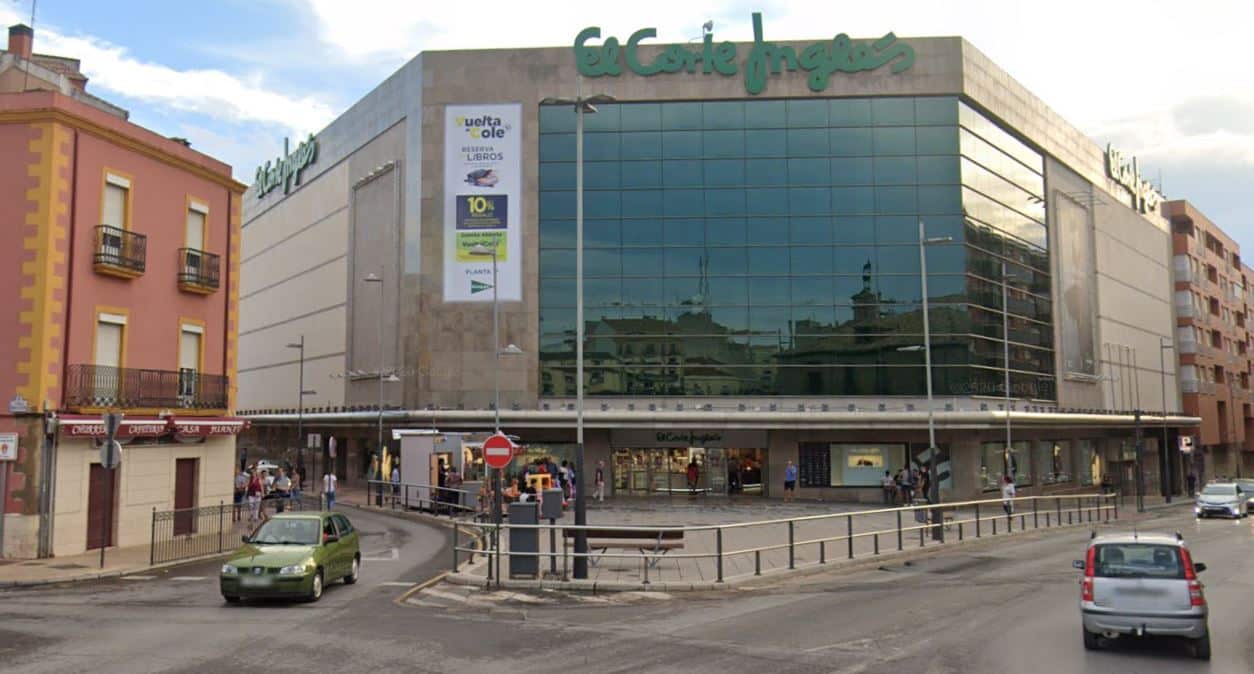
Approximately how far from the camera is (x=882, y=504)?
4388 cm

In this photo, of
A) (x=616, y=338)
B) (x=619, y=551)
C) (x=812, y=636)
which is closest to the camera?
(x=812, y=636)

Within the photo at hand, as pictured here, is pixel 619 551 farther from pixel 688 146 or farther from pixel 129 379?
pixel 688 146

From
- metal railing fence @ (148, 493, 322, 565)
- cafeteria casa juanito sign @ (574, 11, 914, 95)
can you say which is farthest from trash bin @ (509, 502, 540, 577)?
cafeteria casa juanito sign @ (574, 11, 914, 95)

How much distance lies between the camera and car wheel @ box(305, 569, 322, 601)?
15.9m

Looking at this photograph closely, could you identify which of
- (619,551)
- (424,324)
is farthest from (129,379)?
(424,324)

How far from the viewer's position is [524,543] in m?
17.8

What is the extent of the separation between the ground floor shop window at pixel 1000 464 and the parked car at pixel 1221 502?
25.9 ft

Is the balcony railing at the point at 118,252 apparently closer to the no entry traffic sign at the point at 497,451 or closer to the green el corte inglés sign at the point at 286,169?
the no entry traffic sign at the point at 497,451

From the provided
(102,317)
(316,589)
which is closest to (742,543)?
(316,589)

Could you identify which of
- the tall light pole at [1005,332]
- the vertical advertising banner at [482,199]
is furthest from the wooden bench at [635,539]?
the tall light pole at [1005,332]

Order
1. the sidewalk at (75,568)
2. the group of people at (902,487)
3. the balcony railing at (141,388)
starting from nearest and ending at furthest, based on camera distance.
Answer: the sidewalk at (75,568) < the balcony railing at (141,388) < the group of people at (902,487)

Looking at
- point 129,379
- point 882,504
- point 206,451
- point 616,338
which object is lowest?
point 882,504

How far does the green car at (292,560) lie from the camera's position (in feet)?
50.8

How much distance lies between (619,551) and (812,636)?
363 inches
